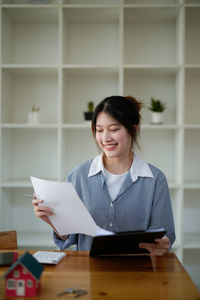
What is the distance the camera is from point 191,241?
2.66 m

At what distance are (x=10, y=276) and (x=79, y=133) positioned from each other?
209cm

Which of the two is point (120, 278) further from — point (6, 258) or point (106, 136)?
point (106, 136)

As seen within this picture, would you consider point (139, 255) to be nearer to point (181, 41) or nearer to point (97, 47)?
point (181, 41)

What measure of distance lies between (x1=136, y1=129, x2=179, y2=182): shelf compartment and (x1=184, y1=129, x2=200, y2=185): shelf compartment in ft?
0.40

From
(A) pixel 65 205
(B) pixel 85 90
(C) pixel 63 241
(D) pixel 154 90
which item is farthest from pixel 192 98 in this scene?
(A) pixel 65 205

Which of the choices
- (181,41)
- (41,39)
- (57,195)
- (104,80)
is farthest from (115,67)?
(57,195)

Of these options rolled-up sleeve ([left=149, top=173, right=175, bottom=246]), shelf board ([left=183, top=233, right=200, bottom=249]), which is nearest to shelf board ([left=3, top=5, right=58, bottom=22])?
rolled-up sleeve ([left=149, top=173, right=175, bottom=246])

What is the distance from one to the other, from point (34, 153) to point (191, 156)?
1.49 meters

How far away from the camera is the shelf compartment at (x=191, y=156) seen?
2.97 m

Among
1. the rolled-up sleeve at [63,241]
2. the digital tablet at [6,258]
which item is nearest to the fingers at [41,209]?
the digital tablet at [6,258]

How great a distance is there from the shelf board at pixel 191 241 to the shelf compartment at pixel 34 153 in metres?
1.31

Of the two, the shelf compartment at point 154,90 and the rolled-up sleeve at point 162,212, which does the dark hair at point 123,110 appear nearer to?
the rolled-up sleeve at point 162,212

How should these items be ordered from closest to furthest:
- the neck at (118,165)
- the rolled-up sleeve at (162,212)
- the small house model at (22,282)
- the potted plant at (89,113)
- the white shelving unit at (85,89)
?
the small house model at (22,282) → the rolled-up sleeve at (162,212) → the neck at (118,165) → the potted plant at (89,113) → the white shelving unit at (85,89)

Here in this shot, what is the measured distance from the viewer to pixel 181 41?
8.54 ft
